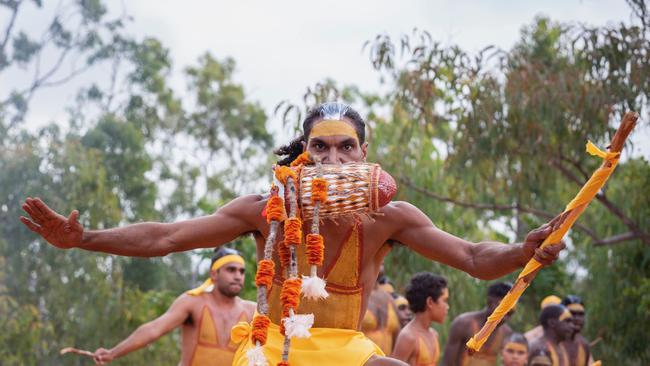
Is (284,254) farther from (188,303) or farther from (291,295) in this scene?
(188,303)

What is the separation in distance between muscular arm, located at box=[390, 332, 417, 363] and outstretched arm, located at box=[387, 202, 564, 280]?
510cm

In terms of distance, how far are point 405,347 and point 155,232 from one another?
5452 mm

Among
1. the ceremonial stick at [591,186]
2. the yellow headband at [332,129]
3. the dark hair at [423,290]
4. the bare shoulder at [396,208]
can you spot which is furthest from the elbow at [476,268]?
the dark hair at [423,290]

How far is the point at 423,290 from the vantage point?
1132cm

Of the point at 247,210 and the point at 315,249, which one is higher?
the point at 247,210

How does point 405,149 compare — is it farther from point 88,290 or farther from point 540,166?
point 88,290

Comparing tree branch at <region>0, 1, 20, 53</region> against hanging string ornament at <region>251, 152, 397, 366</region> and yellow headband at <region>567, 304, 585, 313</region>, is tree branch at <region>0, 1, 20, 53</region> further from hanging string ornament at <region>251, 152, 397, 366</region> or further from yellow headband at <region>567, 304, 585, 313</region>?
hanging string ornament at <region>251, 152, 397, 366</region>

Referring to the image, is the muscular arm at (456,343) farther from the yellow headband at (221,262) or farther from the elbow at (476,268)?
the elbow at (476,268)

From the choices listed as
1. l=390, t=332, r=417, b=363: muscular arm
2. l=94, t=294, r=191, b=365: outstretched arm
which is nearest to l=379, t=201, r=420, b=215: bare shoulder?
l=390, t=332, r=417, b=363: muscular arm

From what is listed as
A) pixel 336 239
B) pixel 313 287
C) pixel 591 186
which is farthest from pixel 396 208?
pixel 591 186

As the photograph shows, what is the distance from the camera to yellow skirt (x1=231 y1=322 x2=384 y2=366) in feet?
18.1

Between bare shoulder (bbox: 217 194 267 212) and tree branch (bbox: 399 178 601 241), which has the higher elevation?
tree branch (bbox: 399 178 601 241)

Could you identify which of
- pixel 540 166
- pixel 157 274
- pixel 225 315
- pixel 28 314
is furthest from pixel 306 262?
pixel 157 274

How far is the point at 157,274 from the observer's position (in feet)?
86.4
